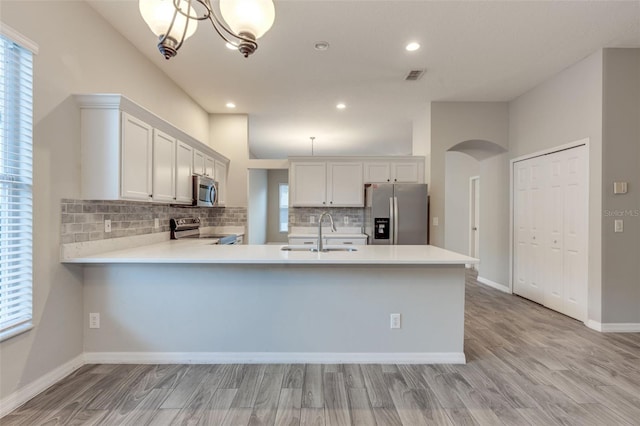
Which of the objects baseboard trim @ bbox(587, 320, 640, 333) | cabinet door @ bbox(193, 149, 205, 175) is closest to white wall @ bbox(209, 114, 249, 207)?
cabinet door @ bbox(193, 149, 205, 175)

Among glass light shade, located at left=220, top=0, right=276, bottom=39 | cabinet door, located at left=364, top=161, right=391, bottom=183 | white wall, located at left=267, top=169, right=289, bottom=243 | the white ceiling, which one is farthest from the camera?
white wall, located at left=267, top=169, right=289, bottom=243

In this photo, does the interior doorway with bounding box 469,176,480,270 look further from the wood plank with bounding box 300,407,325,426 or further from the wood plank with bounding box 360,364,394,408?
the wood plank with bounding box 300,407,325,426

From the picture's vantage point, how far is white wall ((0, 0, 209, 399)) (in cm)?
196

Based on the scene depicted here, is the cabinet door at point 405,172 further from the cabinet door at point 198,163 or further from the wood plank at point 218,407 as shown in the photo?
the wood plank at point 218,407

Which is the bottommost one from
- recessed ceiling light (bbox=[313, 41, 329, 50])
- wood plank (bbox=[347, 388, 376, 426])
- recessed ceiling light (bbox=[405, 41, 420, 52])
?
wood plank (bbox=[347, 388, 376, 426])

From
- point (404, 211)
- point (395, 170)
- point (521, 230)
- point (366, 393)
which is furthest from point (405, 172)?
point (366, 393)

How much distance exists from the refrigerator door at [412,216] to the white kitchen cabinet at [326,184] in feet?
2.64

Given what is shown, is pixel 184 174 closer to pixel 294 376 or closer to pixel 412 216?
pixel 294 376

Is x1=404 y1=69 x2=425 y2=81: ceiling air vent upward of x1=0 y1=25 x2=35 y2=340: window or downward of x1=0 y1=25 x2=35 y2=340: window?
upward

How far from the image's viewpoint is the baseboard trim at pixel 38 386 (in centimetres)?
185

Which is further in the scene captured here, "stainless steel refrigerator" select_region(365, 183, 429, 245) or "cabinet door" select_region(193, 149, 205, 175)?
"stainless steel refrigerator" select_region(365, 183, 429, 245)

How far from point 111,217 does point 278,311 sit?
1733 millimetres

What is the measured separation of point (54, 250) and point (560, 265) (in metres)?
5.07

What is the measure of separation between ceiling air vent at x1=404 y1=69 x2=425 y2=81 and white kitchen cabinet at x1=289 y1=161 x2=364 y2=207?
1.66 meters
